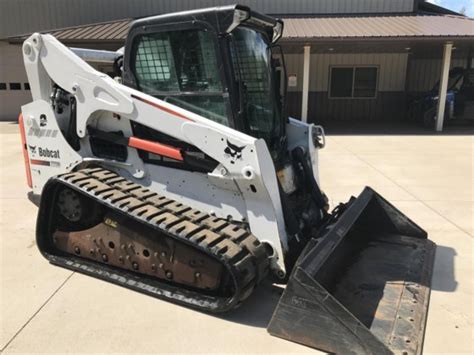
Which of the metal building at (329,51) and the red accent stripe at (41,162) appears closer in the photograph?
the red accent stripe at (41,162)

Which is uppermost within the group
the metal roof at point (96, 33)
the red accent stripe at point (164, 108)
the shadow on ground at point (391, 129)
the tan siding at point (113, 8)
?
the tan siding at point (113, 8)

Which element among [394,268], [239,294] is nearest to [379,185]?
[394,268]

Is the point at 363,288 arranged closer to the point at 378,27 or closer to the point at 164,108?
the point at 164,108

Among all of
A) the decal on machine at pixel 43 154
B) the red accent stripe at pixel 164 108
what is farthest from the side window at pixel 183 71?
the decal on machine at pixel 43 154

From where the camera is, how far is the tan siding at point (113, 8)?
1616 cm

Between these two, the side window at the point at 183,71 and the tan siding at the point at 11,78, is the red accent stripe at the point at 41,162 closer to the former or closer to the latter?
the side window at the point at 183,71

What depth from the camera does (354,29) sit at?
43.9 ft

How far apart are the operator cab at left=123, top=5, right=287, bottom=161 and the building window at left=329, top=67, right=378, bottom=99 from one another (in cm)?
1455

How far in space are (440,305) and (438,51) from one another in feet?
53.2

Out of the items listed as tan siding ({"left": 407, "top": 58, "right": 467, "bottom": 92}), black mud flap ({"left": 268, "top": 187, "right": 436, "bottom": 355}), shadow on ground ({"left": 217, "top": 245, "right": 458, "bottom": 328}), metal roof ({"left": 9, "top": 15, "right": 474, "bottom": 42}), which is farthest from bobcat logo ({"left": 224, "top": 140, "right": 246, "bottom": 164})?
tan siding ({"left": 407, "top": 58, "right": 467, "bottom": 92})

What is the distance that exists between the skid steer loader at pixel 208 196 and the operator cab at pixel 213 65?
0.01 metres

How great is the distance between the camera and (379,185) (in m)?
7.00

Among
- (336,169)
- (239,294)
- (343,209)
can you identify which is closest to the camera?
(239,294)

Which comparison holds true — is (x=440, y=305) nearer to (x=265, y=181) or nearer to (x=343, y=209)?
(x=343, y=209)
